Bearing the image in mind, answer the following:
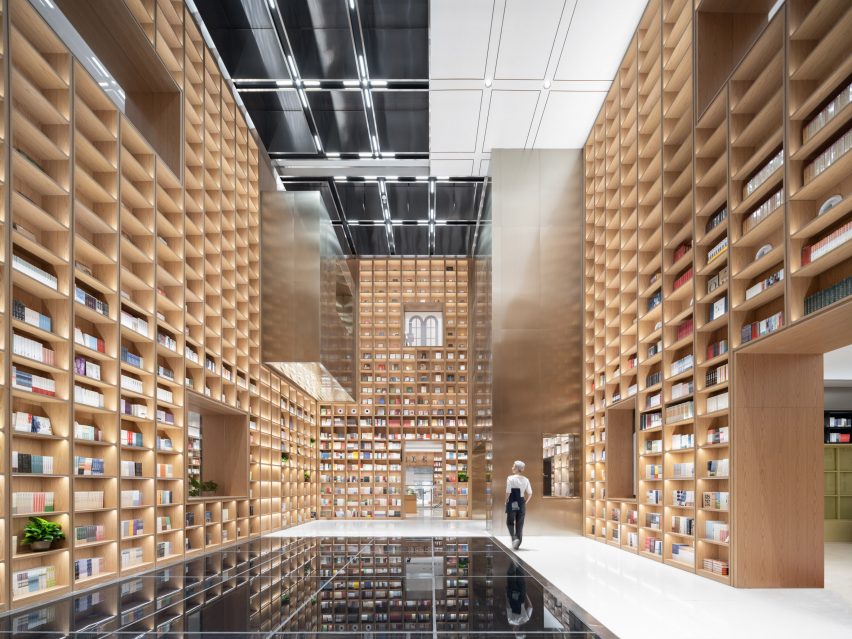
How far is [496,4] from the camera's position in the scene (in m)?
10.7

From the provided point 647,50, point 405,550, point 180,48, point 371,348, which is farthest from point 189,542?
point 371,348

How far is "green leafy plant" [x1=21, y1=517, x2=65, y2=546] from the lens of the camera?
6469mm

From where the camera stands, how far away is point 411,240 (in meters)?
22.2

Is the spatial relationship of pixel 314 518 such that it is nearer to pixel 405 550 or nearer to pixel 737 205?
pixel 405 550

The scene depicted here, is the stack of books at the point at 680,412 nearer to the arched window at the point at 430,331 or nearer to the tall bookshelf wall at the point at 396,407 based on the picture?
the tall bookshelf wall at the point at 396,407

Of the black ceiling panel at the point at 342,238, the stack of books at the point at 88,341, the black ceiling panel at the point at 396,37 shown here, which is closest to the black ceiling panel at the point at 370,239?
the black ceiling panel at the point at 342,238

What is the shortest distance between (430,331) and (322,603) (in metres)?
18.0

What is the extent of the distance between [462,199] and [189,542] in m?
10.3

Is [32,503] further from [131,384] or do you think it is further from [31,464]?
[131,384]

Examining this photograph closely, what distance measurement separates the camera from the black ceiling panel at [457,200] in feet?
58.5

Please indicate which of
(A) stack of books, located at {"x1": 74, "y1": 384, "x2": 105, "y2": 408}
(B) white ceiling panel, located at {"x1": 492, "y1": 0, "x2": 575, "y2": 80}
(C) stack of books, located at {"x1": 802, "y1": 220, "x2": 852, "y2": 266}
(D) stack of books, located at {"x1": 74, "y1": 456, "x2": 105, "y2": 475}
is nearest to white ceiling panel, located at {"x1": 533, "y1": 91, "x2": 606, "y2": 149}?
(B) white ceiling panel, located at {"x1": 492, "y1": 0, "x2": 575, "y2": 80}

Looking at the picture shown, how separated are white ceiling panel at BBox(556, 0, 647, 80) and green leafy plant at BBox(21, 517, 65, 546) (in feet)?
28.2

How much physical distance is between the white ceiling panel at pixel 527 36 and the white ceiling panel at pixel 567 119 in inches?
40.2

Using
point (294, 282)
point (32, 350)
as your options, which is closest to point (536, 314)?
point (294, 282)
